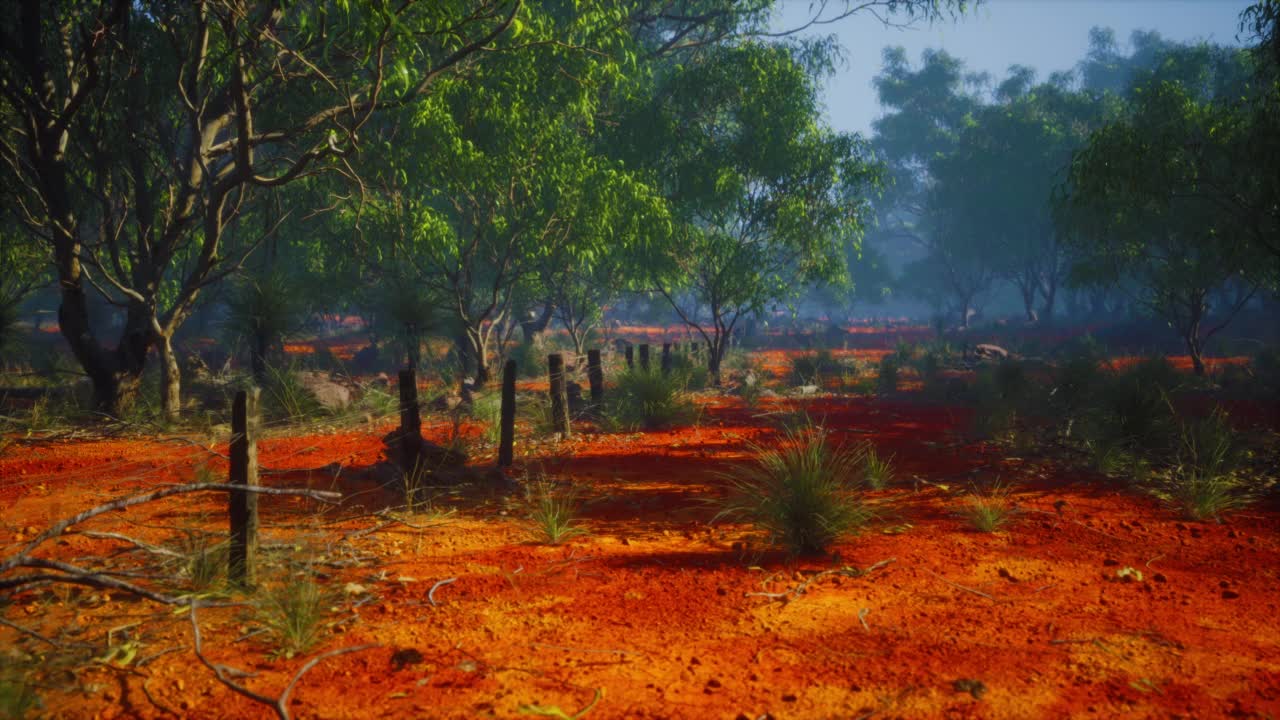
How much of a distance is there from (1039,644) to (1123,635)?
1.75 ft

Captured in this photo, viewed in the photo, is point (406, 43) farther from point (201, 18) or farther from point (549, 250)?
point (549, 250)

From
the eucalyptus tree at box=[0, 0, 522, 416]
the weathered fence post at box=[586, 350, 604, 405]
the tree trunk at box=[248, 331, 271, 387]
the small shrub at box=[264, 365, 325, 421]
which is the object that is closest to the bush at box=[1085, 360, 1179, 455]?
the weathered fence post at box=[586, 350, 604, 405]

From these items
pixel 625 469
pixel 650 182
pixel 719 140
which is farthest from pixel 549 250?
pixel 625 469

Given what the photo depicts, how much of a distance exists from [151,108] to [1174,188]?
1755cm

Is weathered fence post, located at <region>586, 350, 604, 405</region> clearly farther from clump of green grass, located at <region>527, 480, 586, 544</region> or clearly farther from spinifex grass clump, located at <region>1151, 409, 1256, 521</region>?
spinifex grass clump, located at <region>1151, 409, 1256, 521</region>

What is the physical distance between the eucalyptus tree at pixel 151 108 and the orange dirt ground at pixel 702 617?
493 centimetres

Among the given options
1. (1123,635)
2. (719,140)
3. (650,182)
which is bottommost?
(1123,635)

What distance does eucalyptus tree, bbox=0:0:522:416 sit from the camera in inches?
378

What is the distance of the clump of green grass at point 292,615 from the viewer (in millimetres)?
3904

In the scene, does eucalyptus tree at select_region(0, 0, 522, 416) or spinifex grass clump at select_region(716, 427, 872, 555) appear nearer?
spinifex grass clump at select_region(716, 427, 872, 555)

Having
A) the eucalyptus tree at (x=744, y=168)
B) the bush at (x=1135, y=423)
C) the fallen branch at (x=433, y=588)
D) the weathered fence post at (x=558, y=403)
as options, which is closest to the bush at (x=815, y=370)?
the eucalyptus tree at (x=744, y=168)

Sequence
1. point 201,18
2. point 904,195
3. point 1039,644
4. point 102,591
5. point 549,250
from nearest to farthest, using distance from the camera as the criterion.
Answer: point 1039,644 → point 102,591 → point 201,18 → point 549,250 → point 904,195

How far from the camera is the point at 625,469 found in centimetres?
913

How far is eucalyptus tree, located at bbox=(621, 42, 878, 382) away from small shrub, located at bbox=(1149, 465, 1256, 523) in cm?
1191
